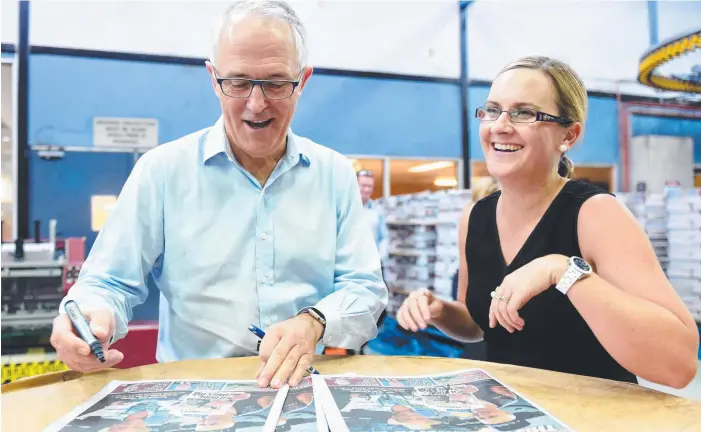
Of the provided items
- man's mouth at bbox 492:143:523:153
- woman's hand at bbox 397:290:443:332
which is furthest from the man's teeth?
woman's hand at bbox 397:290:443:332

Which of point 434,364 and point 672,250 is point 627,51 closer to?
point 672,250

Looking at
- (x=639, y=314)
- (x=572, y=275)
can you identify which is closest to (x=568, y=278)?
(x=572, y=275)

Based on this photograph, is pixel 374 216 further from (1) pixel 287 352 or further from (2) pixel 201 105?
(1) pixel 287 352

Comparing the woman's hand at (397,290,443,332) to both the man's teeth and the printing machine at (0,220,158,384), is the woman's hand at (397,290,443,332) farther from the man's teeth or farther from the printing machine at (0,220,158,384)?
the printing machine at (0,220,158,384)

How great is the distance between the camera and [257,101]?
3.91 ft

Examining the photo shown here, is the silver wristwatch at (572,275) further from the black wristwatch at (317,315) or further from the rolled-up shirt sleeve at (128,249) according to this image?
the rolled-up shirt sleeve at (128,249)

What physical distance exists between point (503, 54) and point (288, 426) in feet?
21.8

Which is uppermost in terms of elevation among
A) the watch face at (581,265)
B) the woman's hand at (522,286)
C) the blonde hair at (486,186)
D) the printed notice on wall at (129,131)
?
the printed notice on wall at (129,131)

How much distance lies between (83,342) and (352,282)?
619 millimetres

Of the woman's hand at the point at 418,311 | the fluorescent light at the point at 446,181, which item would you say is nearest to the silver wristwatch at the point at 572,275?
the woman's hand at the point at 418,311

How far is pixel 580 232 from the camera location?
47.0 inches

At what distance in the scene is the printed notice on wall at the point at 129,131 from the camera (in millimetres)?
5273

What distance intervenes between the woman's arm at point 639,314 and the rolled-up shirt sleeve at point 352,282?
1.46 feet

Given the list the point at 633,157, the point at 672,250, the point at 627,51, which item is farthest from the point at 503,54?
the point at 672,250
